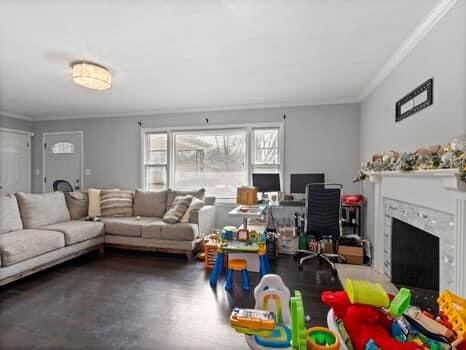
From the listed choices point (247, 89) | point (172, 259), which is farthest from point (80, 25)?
point (172, 259)

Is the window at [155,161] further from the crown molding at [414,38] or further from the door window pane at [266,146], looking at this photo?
the crown molding at [414,38]

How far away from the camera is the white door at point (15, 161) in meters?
5.12

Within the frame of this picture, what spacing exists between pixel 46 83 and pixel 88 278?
279 cm

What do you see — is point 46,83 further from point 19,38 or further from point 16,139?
point 16,139

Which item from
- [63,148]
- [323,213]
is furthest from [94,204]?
[323,213]

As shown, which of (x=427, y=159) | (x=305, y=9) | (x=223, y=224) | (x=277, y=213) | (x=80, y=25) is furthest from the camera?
(x=223, y=224)

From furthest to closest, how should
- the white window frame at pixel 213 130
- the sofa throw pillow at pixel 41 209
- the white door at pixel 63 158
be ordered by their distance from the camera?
the white door at pixel 63 158, the white window frame at pixel 213 130, the sofa throw pillow at pixel 41 209

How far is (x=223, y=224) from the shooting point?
4723mm

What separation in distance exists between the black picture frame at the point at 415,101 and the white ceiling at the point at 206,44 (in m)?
0.51

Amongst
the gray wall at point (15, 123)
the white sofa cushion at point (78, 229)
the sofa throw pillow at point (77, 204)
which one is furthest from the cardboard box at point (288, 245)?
the gray wall at point (15, 123)

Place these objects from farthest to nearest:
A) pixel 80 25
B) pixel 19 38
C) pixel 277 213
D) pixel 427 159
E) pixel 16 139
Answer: pixel 16 139 < pixel 277 213 < pixel 19 38 < pixel 80 25 < pixel 427 159

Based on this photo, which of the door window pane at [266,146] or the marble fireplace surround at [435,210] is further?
the door window pane at [266,146]

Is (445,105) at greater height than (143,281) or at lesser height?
greater

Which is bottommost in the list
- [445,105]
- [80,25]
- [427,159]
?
[427,159]
